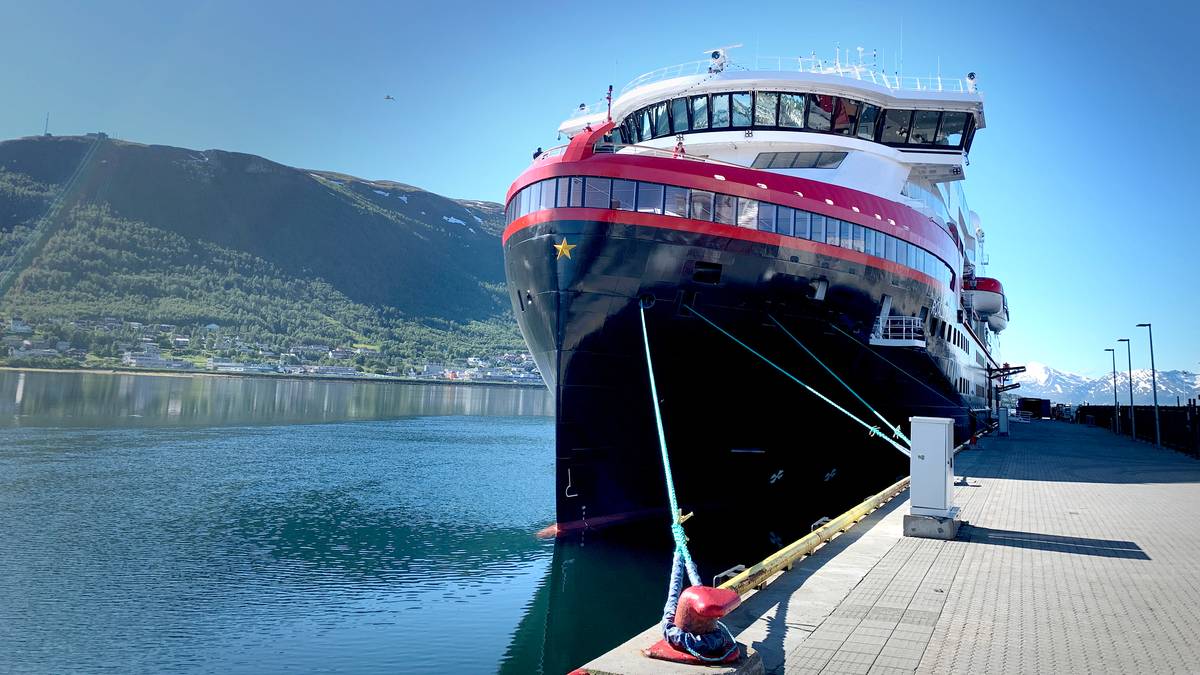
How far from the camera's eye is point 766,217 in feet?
48.3

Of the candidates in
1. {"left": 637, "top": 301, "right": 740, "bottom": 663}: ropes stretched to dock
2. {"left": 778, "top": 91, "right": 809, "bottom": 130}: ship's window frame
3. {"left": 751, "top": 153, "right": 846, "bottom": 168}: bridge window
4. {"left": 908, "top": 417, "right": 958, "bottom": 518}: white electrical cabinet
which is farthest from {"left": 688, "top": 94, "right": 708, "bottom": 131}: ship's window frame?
{"left": 637, "top": 301, "right": 740, "bottom": 663}: ropes stretched to dock

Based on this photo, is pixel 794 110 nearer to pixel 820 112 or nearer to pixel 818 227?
pixel 820 112

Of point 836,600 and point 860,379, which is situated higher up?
point 860,379

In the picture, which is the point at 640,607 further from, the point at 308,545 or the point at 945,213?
the point at 945,213

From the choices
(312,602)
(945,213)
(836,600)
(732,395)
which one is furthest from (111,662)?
(945,213)

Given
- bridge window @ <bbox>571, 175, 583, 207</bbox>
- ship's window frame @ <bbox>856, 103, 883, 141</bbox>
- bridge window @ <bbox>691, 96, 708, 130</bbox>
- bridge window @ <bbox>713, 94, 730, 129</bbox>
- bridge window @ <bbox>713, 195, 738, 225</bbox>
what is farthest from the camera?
ship's window frame @ <bbox>856, 103, 883, 141</bbox>

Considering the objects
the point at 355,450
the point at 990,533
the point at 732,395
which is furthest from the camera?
the point at 355,450

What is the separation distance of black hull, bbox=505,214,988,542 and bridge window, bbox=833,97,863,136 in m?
5.07

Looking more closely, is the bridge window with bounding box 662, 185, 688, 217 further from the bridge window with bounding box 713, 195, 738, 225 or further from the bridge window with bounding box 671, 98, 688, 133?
the bridge window with bounding box 671, 98, 688, 133

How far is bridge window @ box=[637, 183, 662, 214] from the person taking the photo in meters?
13.9

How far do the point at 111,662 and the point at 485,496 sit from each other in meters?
16.7

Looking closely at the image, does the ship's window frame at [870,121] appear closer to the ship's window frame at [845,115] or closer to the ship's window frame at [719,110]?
the ship's window frame at [845,115]

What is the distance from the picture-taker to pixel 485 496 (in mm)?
27000

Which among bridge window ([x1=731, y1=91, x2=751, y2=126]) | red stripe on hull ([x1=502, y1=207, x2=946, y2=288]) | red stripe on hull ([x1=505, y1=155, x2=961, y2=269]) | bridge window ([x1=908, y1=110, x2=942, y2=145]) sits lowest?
red stripe on hull ([x1=502, y1=207, x2=946, y2=288])
